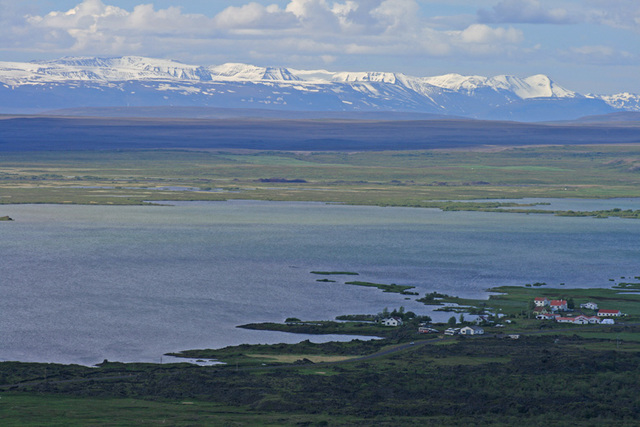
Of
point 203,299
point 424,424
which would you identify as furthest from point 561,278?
point 424,424

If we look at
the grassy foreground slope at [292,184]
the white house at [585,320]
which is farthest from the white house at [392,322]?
the grassy foreground slope at [292,184]

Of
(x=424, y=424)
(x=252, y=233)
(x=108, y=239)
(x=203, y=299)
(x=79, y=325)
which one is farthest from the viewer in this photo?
(x=252, y=233)

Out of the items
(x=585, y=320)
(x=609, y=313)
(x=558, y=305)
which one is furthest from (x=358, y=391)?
(x=558, y=305)

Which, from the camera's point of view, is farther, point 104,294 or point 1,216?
point 1,216

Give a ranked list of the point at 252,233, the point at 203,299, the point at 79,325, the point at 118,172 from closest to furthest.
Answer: the point at 79,325
the point at 203,299
the point at 252,233
the point at 118,172

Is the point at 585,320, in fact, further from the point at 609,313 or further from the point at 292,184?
the point at 292,184

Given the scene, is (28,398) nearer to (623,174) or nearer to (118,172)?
(118,172)
